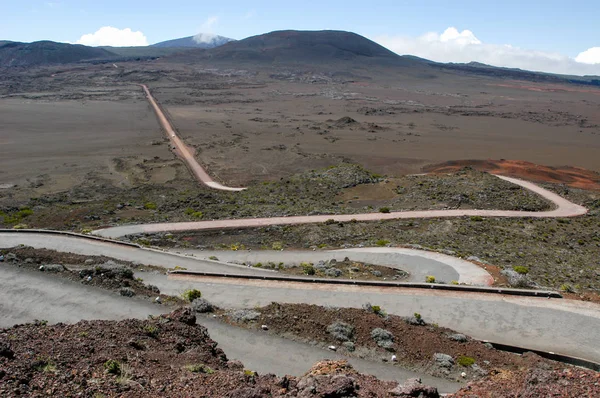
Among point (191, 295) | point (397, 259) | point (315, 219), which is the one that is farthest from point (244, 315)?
point (315, 219)

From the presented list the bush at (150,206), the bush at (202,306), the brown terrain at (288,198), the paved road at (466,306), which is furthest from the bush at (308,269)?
the bush at (150,206)

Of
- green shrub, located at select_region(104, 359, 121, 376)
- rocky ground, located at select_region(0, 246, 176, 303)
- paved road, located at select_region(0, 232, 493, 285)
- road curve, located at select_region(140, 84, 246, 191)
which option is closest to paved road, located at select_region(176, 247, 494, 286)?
paved road, located at select_region(0, 232, 493, 285)

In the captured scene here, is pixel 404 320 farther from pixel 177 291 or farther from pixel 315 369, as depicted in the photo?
pixel 177 291

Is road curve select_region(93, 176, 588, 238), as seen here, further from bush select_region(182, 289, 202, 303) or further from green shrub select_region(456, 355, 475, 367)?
green shrub select_region(456, 355, 475, 367)

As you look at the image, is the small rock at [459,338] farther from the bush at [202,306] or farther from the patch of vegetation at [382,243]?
the patch of vegetation at [382,243]

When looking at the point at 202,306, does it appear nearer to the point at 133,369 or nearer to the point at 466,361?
the point at 133,369
